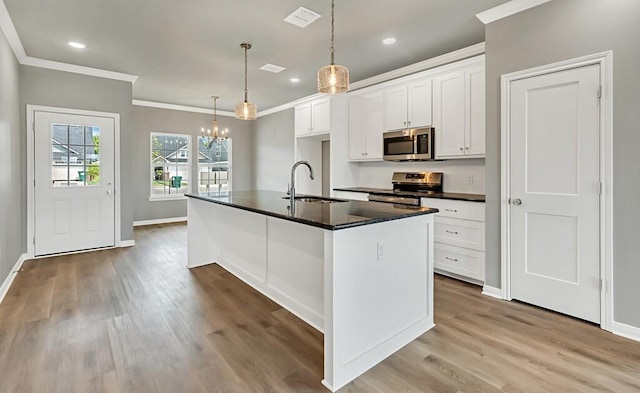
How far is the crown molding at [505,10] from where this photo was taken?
2.74 m

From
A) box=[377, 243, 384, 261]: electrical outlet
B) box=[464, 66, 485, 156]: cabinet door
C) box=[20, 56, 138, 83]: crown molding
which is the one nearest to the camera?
box=[377, 243, 384, 261]: electrical outlet

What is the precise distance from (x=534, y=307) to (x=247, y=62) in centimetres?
430

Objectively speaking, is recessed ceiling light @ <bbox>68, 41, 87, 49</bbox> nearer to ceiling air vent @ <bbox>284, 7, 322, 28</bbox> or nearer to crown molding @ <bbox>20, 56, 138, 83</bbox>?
crown molding @ <bbox>20, 56, 138, 83</bbox>

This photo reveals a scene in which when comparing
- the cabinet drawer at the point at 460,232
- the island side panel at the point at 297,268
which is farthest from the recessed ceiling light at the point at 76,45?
the cabinet drawer at the point at 460,232

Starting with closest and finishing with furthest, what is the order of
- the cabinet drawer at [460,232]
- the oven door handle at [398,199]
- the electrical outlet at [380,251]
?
the electrical outlet at [380,251] → the cabinet drawer at [460,232] → the oven door handle at [398,199]

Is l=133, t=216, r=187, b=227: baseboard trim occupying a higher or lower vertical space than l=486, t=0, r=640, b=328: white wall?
lower

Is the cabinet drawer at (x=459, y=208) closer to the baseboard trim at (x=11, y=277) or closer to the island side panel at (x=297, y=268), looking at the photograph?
the island side panel at (x=297, y=268)

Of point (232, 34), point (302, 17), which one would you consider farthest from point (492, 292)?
point (232, 34)

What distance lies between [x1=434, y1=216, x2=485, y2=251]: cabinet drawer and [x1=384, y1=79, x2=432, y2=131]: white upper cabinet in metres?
1.29

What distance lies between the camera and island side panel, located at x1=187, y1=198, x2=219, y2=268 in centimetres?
401

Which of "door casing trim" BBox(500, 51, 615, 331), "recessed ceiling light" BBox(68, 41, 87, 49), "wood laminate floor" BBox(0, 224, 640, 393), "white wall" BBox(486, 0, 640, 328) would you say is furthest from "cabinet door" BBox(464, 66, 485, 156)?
"recessed ceiling light" BBox(68, 41, 87, 49)

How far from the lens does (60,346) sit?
2.21m

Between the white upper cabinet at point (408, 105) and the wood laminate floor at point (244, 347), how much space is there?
84.0 inches

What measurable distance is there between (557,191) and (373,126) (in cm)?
266
